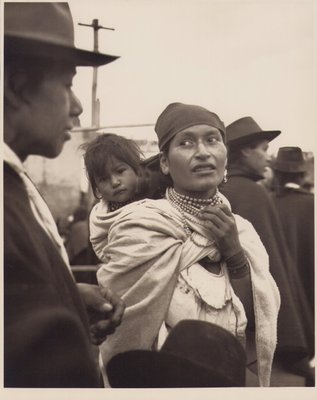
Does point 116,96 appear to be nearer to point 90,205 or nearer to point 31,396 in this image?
point 90,205

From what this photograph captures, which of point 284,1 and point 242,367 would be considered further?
point 284,1

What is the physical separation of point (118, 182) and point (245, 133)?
0.49 metres

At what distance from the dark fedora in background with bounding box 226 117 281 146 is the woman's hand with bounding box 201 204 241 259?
0.83 feet

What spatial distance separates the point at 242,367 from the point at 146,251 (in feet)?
1.59

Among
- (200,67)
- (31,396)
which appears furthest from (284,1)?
(31,396)

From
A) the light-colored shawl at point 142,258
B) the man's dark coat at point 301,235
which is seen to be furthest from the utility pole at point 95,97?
the man's dark coat at point 301,235

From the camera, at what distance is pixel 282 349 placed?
2.26m

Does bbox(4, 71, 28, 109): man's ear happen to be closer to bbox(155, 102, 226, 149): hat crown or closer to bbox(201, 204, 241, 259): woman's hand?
bbox(155, 102, 226, 149): hat crown

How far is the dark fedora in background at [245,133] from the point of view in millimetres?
2246

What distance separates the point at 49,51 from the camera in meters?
1.95

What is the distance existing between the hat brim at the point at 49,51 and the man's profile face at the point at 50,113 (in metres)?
0.04

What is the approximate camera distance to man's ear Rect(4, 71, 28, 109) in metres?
1.93

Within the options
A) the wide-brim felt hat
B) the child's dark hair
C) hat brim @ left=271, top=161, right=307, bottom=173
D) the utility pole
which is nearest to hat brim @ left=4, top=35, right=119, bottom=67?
the wide-brim felt hat

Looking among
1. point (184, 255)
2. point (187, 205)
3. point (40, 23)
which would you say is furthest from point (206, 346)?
point (40, 23)
